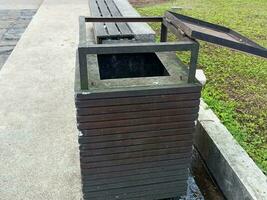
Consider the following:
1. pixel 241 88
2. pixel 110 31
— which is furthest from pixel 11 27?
pixel 241 88

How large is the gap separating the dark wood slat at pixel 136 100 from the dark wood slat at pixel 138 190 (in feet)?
1.93

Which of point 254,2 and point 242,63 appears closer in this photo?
point 242,63

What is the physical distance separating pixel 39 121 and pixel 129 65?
120cm

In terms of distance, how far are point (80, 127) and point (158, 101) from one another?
0.44 m

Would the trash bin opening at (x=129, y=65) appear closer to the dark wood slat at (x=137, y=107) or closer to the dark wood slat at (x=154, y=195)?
the dark wood slat at (x=137, y=107)

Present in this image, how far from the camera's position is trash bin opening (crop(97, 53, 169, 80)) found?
96.9 inches

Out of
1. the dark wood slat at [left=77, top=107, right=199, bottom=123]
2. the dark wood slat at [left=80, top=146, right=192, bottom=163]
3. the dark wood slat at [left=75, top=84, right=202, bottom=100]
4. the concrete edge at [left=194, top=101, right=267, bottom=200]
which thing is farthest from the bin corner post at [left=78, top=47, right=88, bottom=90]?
the concrete edge at [left=194, top=101, right=267, bottom=200]

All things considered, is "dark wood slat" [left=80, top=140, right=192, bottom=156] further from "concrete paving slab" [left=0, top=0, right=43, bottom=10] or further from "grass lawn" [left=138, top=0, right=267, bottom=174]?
"concrete paving slab" [left=0, top=0, right=43, bottom=10]

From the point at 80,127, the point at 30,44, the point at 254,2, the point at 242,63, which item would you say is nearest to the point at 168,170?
the point at 80,127

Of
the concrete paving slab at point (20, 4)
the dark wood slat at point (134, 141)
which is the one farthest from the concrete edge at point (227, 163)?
the concrete paving slab at point (20, 4)

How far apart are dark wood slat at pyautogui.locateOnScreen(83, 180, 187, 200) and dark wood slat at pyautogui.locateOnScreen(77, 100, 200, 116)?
21.3 inches

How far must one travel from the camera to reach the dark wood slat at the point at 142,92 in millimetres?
1788

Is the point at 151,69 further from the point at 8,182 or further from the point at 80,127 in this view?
the point at 8,182

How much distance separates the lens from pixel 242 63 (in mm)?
4648
